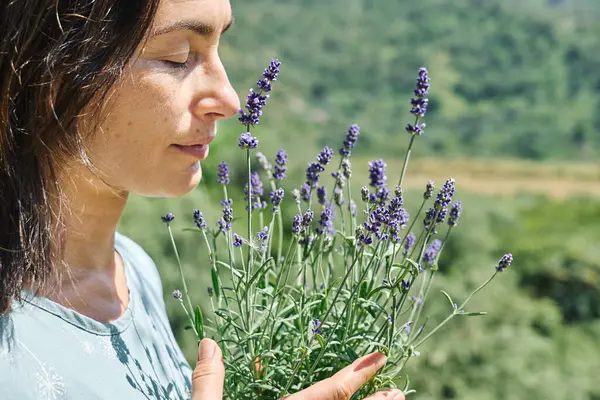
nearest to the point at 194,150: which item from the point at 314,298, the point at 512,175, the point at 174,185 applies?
the point at 174,185

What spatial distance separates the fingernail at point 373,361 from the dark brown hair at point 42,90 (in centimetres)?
46

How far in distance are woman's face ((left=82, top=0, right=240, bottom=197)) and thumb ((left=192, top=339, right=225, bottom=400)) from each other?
23 cm

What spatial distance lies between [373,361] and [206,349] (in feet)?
0.75

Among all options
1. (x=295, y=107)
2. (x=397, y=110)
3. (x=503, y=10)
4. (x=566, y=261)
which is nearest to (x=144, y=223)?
(x=566, y=261)

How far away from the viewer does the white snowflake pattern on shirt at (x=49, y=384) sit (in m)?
0.93

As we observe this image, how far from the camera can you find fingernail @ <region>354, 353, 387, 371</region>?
98 cm

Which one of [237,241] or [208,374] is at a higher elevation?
[237,241]

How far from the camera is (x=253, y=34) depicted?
22.2m

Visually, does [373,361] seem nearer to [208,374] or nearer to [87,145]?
[208,374]

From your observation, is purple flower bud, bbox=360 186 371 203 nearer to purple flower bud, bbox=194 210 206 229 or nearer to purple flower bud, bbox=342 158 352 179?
purple flower bud, bbox=342 158 352 179

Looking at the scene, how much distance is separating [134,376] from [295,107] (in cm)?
1801

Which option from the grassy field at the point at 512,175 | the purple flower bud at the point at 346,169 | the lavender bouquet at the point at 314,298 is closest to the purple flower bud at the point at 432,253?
the lavender bouquet at the point at 314,298

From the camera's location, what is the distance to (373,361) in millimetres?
983

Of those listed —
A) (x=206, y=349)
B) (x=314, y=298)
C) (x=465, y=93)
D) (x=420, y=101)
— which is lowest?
(x=206, y=349)
